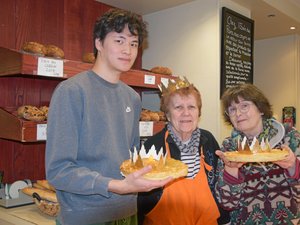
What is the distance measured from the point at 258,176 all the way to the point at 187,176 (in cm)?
35

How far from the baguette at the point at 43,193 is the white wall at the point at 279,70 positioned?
336 centimetres

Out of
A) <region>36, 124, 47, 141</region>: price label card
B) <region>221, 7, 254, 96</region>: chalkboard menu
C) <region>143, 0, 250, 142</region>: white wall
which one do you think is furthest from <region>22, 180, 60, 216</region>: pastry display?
<region>221, 7, 254, 96</region>: chalkboard menu

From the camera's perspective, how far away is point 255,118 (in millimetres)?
1625

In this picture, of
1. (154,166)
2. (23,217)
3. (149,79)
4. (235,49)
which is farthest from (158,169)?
(235,49)

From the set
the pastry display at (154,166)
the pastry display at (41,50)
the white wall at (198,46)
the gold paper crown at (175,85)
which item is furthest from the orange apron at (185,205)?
the white wall at (198,46)

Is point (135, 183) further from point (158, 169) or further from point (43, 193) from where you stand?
point (43, 193)

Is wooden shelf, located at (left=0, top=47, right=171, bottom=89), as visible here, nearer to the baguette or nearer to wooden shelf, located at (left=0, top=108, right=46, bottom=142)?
wooden shelf, located at (left=0, top=108, right=46, bottom=142)

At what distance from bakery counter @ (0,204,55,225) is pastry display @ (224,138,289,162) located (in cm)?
105

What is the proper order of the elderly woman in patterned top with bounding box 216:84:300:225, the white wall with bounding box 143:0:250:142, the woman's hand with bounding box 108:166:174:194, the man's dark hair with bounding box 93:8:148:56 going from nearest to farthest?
the woman's hand with bounding box 108:166:174:194, the man's dark hair with bounding box 93:8:148:56, the elderly woman in patterned top with bounding box 216:84:300:225, the white wall with bounding box 143:0:250:142

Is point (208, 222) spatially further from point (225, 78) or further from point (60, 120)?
point (225, 78)

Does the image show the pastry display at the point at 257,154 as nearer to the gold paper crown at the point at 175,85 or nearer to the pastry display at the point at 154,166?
the pastry display at the point at 154,166

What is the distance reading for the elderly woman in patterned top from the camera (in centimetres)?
151

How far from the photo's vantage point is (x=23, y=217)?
1776 millimetres

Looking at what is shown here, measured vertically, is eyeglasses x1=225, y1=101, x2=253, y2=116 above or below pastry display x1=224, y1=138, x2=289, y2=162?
above
